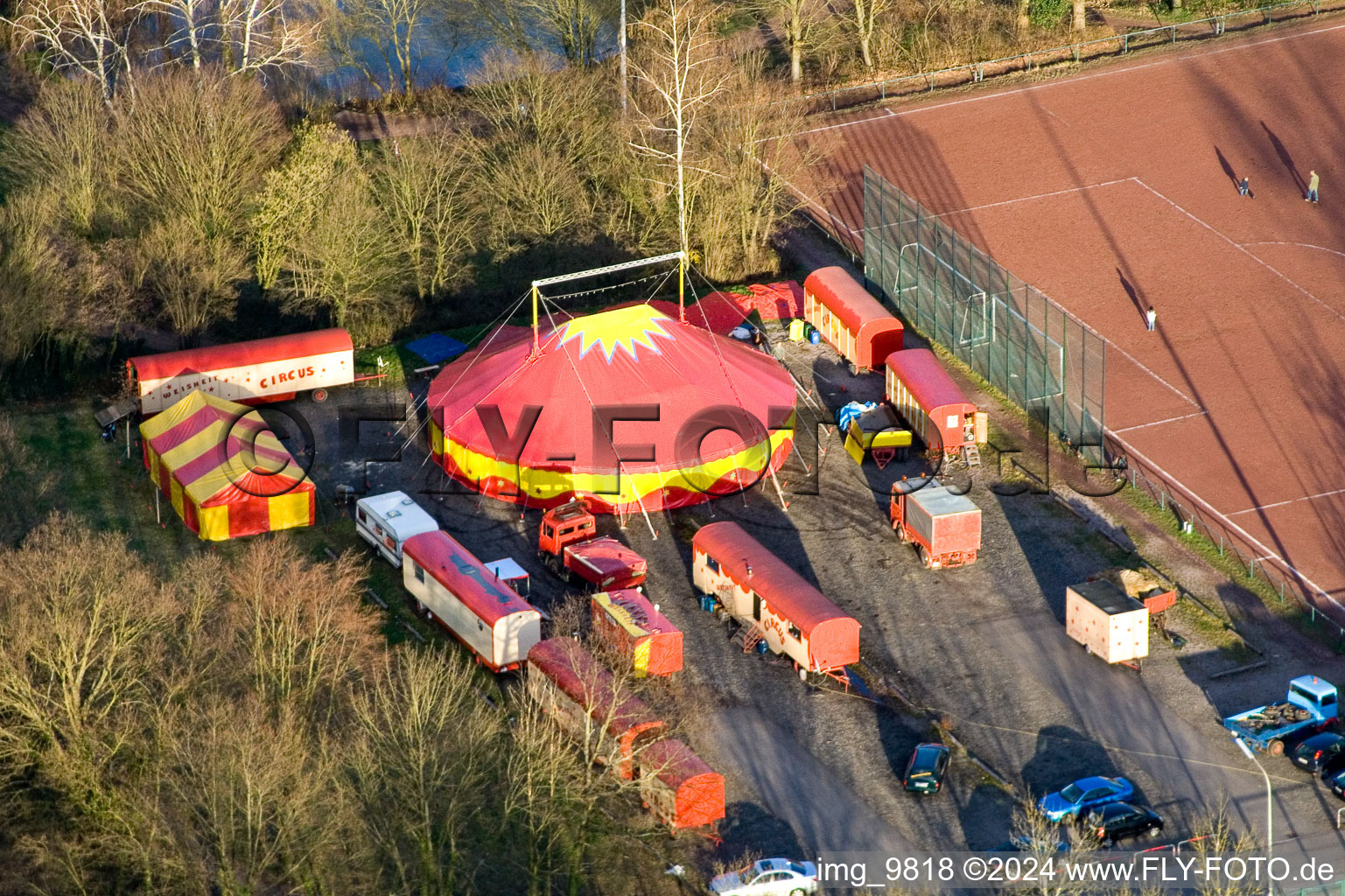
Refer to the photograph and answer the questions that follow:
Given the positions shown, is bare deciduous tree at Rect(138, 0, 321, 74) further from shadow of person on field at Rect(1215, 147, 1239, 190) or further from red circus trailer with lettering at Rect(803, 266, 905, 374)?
shadow of person on field at Rect(1215, 147, 1239, 190)

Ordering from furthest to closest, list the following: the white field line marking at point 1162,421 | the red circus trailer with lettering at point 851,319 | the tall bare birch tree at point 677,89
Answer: the tall bare birch tree at point 677,89 → the red circus trailer with lettering at point 851,319 → the white field line marking at point 1162,421

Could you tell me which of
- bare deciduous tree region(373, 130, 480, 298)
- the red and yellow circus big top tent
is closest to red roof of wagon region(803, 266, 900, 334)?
the red and yellow circus big top tent

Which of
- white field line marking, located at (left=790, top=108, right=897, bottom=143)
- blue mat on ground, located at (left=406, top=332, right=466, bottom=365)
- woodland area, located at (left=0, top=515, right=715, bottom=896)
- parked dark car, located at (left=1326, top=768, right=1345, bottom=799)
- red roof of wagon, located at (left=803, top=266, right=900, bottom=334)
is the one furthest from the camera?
white field line marking, located at (left=790, top=108, right=897, bottom=143)

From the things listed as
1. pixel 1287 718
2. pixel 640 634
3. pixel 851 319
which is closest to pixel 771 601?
pixel 640 634

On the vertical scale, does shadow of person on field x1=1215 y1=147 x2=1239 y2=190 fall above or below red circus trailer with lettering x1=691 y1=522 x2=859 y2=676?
above

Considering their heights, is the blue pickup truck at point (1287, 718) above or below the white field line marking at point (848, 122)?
below

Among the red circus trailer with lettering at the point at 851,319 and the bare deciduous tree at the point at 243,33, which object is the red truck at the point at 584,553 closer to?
the red circus trailer with lettering at the point at 851,319

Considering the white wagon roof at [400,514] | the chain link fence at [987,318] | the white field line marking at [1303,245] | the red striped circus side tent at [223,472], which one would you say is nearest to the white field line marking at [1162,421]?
the chain link fence at [987,318]
